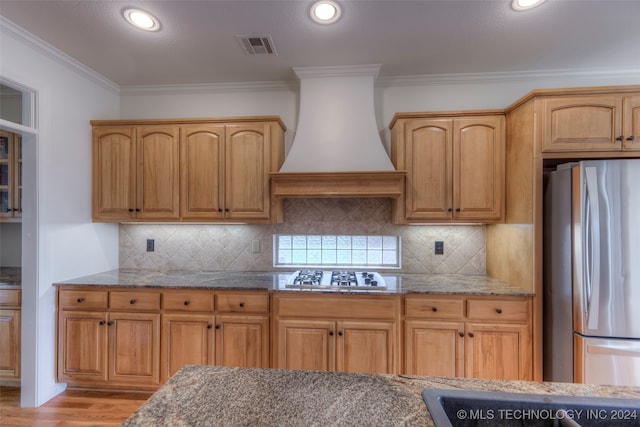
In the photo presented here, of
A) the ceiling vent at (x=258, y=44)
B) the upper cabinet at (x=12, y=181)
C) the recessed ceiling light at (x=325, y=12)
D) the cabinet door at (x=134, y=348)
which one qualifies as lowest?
the cabinet door at (x=134, y=348)

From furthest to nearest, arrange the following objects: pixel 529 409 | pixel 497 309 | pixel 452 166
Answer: pixel 452 166, pixel 497 309, pixel 529 409

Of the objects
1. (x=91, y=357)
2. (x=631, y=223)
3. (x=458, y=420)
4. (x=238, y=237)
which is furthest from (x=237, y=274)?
(x=631, y=223)

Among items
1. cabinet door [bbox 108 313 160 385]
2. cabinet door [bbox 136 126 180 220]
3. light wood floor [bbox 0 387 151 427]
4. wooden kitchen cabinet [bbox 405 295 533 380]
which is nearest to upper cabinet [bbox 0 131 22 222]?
cabinet door [bbox 136 126 180 220]

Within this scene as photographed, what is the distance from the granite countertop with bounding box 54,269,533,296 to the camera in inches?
83.8

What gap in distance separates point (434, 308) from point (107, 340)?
2456 millimetres

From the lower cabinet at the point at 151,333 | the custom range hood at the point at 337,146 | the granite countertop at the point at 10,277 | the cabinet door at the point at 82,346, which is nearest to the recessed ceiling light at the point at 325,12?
the custom range hood at the point at 337,146

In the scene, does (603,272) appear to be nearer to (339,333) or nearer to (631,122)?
(631,122)

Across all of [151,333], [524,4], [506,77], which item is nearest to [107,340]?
[151,333]

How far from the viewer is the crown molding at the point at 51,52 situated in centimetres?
197

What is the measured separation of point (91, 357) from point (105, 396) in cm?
32

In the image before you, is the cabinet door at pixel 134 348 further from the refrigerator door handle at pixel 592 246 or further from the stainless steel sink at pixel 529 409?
the refrigerator door handle at pixel 592 246

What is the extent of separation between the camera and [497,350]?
6.75ft

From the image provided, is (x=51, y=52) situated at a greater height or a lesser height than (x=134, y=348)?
greater

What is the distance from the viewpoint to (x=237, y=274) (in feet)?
8.82
